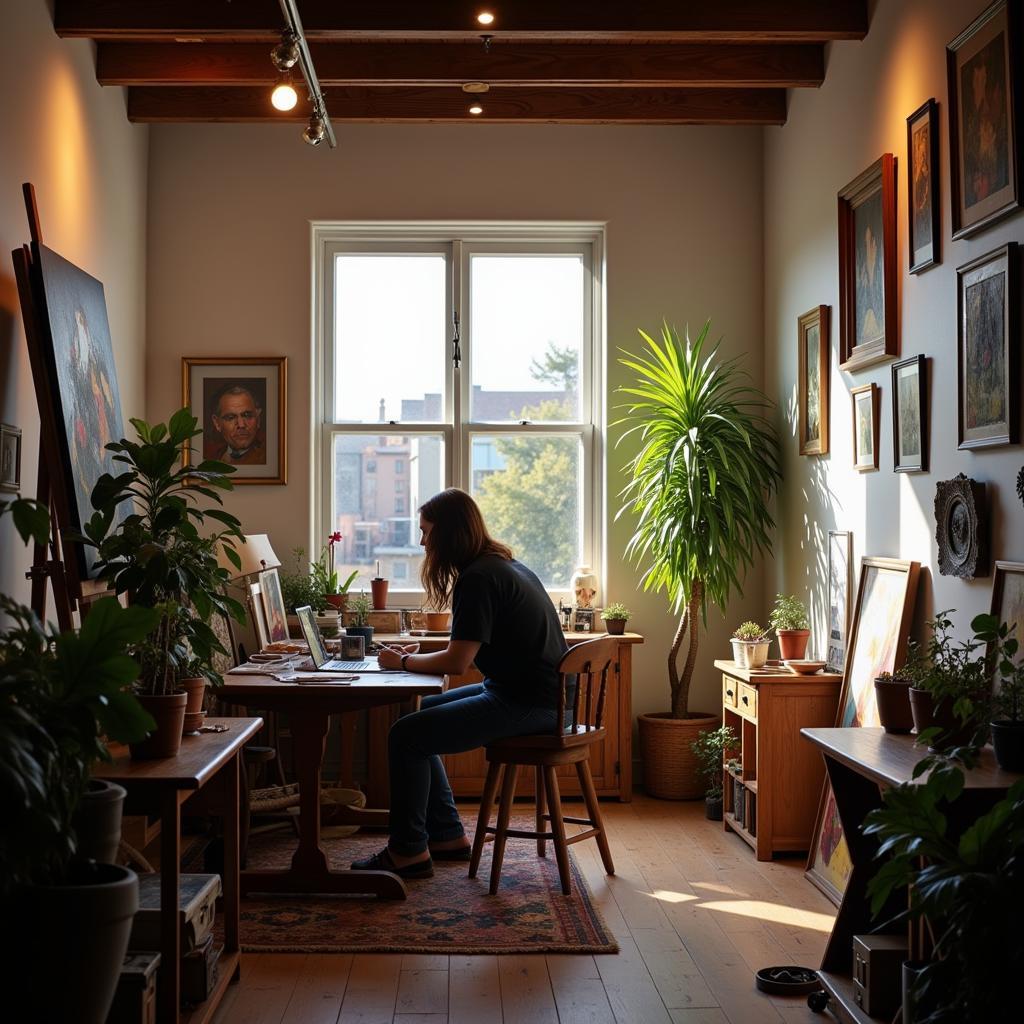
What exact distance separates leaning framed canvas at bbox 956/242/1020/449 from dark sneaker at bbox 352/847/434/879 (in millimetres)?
2453

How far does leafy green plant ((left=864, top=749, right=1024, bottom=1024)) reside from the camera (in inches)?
84.0

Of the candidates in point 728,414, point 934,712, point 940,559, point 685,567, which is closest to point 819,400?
point 728,414

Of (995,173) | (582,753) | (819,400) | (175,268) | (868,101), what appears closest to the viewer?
(995,173)

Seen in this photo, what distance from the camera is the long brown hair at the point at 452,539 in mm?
4434

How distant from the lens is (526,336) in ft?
21.3

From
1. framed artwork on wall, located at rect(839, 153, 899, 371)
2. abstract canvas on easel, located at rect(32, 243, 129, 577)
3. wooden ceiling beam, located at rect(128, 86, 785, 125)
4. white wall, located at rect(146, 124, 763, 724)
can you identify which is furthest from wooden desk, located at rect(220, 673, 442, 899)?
wooden ceiling beam, located at rect(128, 86, 785, 125)

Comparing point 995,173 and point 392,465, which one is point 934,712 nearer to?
point 995,173

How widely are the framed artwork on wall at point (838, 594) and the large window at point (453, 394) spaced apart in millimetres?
1659

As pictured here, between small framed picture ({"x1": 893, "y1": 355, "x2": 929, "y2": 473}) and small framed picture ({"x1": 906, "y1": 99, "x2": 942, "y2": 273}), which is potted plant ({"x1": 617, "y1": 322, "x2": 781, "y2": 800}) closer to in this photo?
small framed picture ({"x1": 893, "y1": 355, "x2": 929, "y2": 473})

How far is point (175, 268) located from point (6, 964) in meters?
4.82

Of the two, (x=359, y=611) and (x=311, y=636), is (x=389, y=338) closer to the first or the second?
(x=359, y=611)

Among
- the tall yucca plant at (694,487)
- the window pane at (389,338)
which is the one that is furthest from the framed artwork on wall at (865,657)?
the window pane at (389,338)

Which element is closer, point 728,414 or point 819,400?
point 819,400

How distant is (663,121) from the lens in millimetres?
5922
